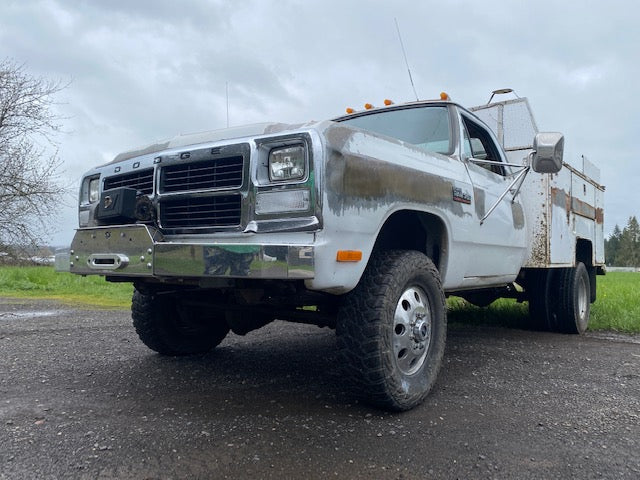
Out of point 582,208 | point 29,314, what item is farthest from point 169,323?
point 582,208

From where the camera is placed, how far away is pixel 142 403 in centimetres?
319

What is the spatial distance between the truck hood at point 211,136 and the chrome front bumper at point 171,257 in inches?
23.2

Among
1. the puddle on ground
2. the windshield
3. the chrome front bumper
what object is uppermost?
the windshield

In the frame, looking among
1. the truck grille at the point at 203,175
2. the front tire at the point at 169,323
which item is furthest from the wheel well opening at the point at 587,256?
the truck grille at the point at 203,175

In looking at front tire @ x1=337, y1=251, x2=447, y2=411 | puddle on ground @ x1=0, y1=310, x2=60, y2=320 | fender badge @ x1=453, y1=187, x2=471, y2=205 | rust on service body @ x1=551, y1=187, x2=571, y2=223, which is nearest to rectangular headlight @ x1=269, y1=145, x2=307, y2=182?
front tire @ x1=337, y1=251, x2=447, y2=411

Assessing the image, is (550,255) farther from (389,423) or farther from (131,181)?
(131,181)

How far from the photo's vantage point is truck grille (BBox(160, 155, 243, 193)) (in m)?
2.97

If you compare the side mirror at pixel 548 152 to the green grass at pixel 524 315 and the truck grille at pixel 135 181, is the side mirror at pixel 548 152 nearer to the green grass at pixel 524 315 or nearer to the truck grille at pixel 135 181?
the truck grille at pixel 135 181

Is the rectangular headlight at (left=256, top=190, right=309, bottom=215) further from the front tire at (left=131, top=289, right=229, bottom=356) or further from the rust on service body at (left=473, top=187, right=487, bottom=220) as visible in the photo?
the rust on service body at (left=473, top=187, right=487, bottom=220)

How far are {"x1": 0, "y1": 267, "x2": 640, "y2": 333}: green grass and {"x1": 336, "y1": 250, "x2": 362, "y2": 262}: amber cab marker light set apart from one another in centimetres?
453

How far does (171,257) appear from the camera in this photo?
2.82 meters

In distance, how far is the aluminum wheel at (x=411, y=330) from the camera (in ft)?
10.2

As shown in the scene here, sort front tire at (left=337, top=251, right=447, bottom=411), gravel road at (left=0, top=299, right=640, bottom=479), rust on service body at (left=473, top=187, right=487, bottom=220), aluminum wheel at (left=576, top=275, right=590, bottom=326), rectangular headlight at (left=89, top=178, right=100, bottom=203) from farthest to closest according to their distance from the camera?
1. aluminum wheel at (left=576, top=275, right=590, bottom=326)
2. rust on service body at (left=473, top=187, right=487, bottom=220)
3. rectangular headlight at (left=89, top=178, right=100, bottom=203)
4. front tire at (left=337, top=251, right=447, bottom=411)
5. gravel road at (left=0, top=299, right=640, bottom=479)

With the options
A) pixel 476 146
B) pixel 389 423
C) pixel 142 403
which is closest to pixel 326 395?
pixel 389 423
